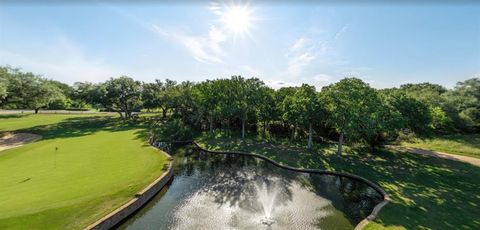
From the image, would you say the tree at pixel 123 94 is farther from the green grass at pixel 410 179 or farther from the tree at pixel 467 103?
the tree at pixel 467 103

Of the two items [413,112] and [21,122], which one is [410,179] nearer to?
[413,112]

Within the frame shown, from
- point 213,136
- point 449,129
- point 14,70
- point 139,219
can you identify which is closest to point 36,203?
point 139,219

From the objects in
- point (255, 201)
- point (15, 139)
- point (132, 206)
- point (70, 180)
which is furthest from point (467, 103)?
point (15, 139)

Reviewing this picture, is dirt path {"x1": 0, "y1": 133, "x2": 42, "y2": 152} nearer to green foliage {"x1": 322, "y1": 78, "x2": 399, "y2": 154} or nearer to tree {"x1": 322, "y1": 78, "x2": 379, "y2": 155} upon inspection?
tree {"x1": 322, "y1": 78, "x2": 379, "y2": 155}

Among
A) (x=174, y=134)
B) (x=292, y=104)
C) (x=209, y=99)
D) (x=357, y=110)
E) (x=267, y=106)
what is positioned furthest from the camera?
(x=209, y=99)

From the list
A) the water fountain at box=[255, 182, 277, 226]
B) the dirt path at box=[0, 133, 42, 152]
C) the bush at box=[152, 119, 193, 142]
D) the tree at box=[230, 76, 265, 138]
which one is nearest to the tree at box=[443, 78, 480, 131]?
the tree at box=[230, 76, 265, 138]

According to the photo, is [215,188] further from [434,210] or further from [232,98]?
[232,98]

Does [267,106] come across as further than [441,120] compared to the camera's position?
No

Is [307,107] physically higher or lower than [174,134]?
higher
